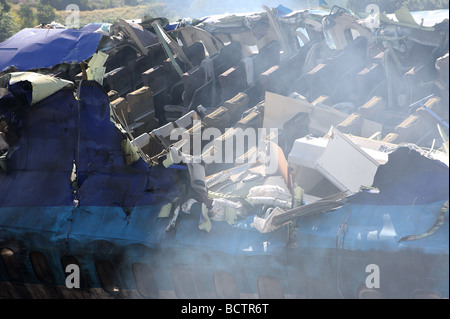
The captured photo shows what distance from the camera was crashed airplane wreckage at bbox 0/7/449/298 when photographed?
596 centimetres

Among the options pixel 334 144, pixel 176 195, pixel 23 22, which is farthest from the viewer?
pixel 23 22

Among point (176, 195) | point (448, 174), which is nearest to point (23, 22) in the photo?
point (176, 195)

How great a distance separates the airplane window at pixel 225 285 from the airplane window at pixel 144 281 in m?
0.98

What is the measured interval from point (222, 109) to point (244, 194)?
3500 millimetres

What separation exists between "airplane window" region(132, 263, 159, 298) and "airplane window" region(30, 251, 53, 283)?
1.52m

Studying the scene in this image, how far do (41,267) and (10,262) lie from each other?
1.94ft

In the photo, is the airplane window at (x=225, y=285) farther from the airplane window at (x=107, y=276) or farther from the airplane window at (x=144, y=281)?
the airplane window at (x=107, y=276)

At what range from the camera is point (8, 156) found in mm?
8531
